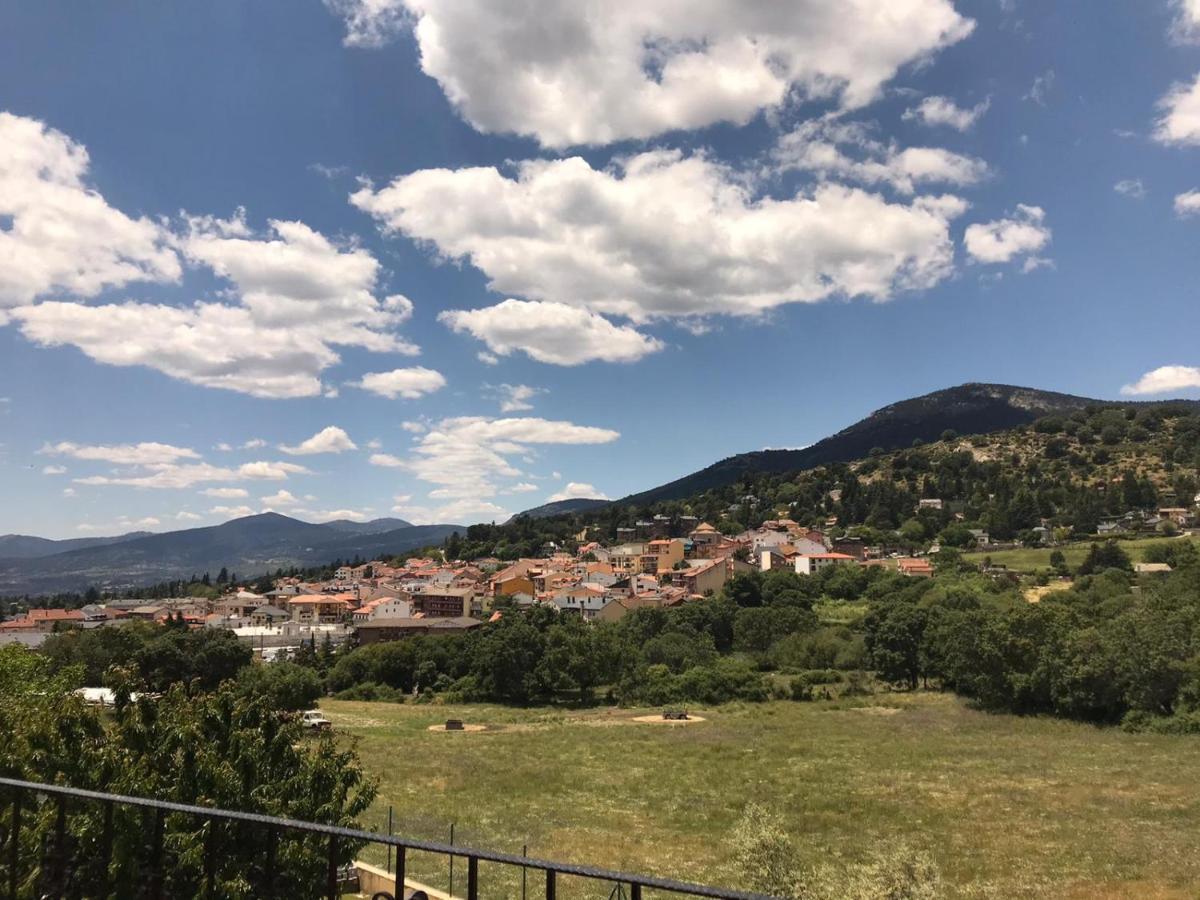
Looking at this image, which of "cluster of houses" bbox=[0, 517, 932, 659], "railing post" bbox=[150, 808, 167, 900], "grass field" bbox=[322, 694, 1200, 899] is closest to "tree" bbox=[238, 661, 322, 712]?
"grass field" bbox=[322, 694, 1200, 899]

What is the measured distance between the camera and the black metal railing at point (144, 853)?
14.0 ft

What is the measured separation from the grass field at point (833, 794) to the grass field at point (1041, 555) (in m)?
63.2

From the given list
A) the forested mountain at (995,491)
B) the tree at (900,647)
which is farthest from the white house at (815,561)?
the tree at (900,647)

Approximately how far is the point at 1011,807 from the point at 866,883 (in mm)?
15942

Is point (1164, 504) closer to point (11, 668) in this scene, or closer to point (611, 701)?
point (611, 701)

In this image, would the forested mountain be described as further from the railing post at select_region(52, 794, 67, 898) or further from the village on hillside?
→ the railing post at select_region(52, 794, 67, 898)

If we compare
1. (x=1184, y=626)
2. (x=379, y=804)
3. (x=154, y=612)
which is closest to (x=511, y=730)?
(x=379, y=804)

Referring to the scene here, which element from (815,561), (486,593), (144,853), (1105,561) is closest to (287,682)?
(144,853)

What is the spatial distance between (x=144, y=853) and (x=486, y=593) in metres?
112

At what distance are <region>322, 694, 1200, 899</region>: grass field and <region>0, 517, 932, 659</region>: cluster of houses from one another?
4979cm

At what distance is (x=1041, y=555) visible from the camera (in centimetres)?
10769

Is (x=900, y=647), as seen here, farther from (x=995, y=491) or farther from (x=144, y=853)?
(x=995, y=491)

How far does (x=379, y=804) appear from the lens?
26.0 meters

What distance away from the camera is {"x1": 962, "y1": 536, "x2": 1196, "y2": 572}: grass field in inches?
3829
